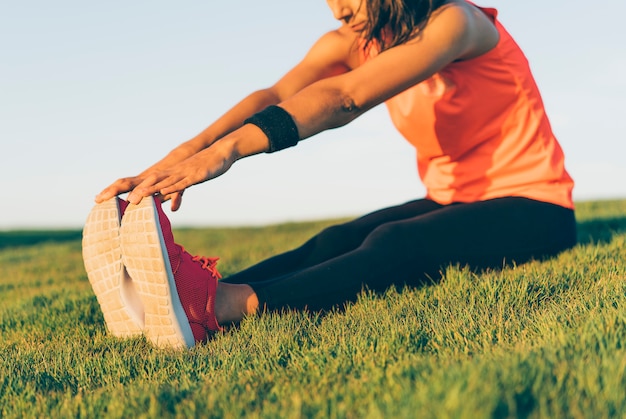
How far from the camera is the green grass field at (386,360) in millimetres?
1723

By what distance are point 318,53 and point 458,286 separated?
1594mm

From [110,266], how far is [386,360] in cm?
138

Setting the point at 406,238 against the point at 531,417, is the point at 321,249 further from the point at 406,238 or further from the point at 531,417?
the point at 531,417

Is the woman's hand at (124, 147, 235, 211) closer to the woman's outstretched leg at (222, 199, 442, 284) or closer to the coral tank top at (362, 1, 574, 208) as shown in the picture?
the woman's outstretched leg at (222, 199, 442, 284)

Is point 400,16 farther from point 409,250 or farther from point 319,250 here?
point 319,250

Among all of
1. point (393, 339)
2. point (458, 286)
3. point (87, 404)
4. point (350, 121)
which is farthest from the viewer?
point (458, 286)

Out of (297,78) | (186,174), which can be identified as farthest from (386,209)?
(186,174)

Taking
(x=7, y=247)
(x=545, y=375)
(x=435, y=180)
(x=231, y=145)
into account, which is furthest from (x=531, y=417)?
(x=7, y=247)

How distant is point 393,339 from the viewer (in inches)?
95.0

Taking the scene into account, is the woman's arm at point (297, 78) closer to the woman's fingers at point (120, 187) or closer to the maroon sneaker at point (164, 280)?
the woman's fingers at point (120, 187)

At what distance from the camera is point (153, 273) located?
271cm

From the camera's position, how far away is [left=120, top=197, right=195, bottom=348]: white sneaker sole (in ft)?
8.82

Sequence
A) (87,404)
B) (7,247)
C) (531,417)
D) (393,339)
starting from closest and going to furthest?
(531,417), (87,404), (393,339), (7,247)

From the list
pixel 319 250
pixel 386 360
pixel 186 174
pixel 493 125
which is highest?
pixel 186 174
